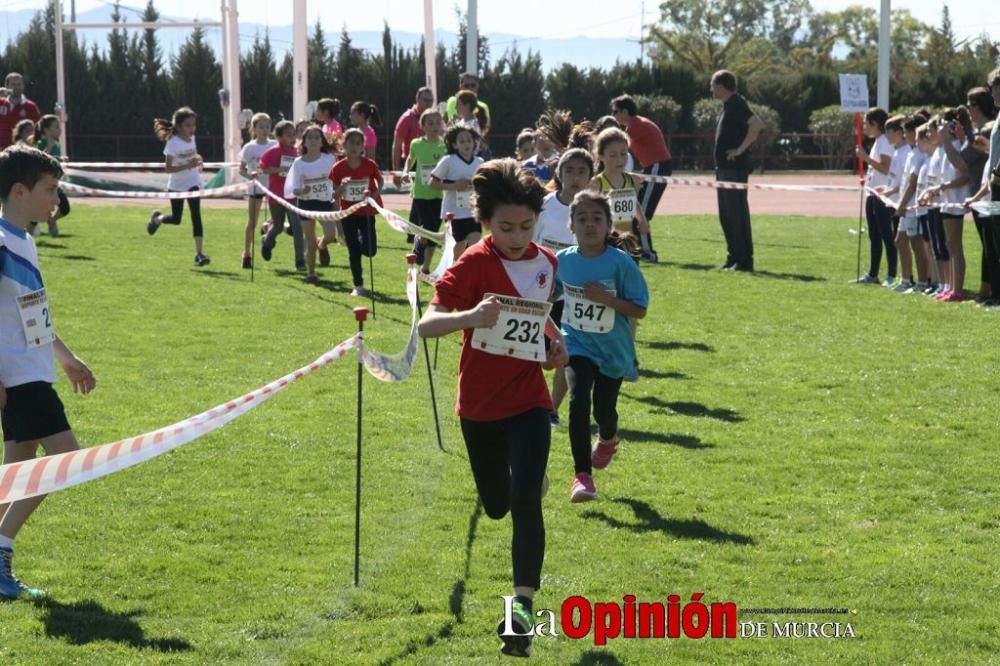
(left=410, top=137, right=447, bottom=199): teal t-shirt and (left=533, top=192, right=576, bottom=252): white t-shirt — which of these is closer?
(left=533, top=192, right=576, bottom=252): white t-shirt

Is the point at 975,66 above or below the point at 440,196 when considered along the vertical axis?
above

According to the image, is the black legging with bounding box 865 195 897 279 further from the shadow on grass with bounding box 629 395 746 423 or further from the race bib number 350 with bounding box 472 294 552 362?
the race bib number 350 with bounding box 472 294 552 362

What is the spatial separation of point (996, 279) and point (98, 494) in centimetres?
1123

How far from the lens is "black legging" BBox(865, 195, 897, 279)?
18828mm

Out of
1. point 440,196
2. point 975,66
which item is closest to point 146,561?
point 440,196

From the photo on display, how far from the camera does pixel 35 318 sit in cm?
649

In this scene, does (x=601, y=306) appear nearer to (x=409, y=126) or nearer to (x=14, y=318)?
(x=14, y=318)

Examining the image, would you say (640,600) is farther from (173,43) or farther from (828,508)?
(173,43)

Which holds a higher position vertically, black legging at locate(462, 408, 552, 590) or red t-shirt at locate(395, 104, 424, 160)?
red t-shirt at locate(395, 104, 424, 160)

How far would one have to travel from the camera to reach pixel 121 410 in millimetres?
10805

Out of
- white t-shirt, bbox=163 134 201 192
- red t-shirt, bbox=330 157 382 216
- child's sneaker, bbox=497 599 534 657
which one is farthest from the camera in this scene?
white t-shirt, bbox=163 134 201 192

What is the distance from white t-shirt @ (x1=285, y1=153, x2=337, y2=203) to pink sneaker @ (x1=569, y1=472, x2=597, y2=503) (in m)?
10.7

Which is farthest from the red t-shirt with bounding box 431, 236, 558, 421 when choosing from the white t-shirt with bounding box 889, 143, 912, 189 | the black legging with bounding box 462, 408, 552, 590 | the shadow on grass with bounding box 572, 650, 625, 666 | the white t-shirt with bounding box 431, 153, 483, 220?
the white t-shirt with bounding box 889, 143, 912, 189

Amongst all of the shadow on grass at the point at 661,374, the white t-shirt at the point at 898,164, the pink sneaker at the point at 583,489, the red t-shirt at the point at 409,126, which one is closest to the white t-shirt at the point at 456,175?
the shadow on grass at the point at 661,374
